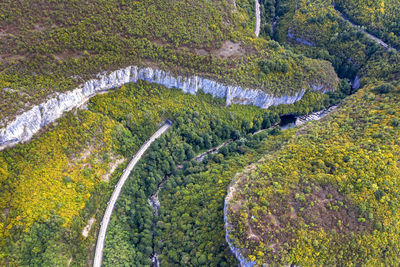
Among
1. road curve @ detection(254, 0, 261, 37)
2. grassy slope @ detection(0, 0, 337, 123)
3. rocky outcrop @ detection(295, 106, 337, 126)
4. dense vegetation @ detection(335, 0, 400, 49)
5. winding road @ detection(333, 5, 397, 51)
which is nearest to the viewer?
grassy slope @ detection(0, 0, 337, 123)

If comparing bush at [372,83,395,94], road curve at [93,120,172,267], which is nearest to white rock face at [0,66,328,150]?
road curve at [93,120,172,267]

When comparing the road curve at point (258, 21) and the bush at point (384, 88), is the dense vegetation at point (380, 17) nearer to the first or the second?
the bush at point (384, 88)

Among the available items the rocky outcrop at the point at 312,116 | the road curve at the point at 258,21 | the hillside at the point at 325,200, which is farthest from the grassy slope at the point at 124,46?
the hillside at the point at 325,200

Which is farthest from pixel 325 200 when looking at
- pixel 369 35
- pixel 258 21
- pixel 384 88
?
pixel 258 21

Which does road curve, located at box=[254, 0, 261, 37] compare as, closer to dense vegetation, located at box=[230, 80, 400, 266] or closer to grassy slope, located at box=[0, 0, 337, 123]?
grassy slope, located at box=[0, 0, 337, 123]

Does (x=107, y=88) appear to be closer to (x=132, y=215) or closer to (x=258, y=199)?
(x=132, y=215)
